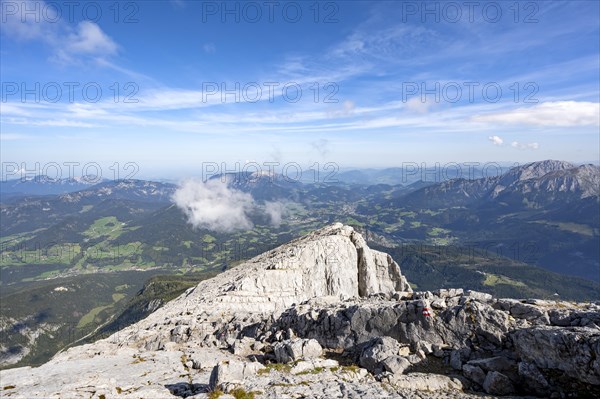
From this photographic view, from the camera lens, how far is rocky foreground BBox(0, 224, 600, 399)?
1961cm

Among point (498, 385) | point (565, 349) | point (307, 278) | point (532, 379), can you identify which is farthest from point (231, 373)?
point (307, 278)

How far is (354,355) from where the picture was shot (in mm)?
26750

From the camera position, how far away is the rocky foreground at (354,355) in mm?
19609

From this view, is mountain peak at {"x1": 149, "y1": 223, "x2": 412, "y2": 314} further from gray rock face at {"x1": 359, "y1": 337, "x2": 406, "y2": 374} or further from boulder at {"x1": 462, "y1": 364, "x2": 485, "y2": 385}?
boulder at {"x1": 462, "y1": 364, "x2": 485, "y2": 385}

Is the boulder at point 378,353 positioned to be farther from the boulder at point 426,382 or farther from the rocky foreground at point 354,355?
the boulder at point 426,382

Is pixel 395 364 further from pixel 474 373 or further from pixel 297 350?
pixel 297 350

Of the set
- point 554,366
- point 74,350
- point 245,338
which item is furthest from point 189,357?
point 554,366

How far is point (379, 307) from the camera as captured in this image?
28328 mm

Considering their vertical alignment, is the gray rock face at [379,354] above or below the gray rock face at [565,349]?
below

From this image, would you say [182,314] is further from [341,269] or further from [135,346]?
[341,269]

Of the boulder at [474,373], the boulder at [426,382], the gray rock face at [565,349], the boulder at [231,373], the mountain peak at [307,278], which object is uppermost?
the gray rock face at [565,349]

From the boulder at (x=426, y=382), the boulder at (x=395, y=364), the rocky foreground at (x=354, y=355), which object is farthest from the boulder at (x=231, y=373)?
the boulder at (x=426, y=382)

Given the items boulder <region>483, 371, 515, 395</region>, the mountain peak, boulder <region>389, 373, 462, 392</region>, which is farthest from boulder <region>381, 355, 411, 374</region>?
the mountain peak

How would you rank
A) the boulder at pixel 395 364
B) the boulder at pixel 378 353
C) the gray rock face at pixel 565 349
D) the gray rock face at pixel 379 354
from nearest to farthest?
the gray rock face at pixel 565 349 → the boulder at pixel 395 364 → the gray rock face at pixel 379 354 → the boulder at pixel 378 353
